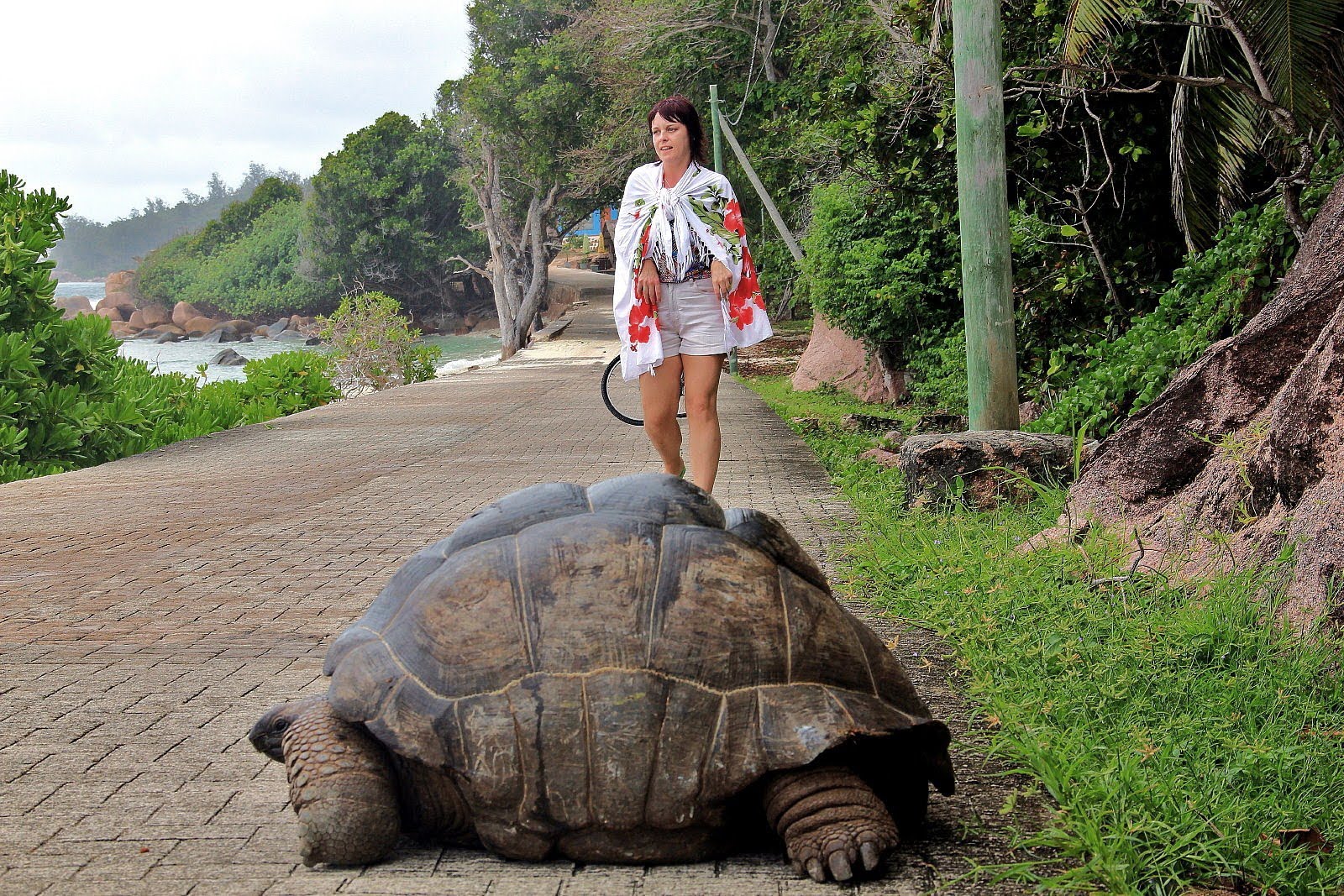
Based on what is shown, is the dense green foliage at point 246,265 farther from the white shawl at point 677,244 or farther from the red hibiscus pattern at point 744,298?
the red hibiscus pattern at point 744,298

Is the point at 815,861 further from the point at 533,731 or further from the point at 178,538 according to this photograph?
the point at 178,538

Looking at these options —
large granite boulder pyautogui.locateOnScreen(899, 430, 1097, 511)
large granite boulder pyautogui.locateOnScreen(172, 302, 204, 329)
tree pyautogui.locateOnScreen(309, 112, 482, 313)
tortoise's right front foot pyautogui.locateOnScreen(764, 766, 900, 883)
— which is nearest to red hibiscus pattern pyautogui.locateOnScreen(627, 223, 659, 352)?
large granite boulder pyautogui.locateOnScreen(899, 430, 1097, 511)

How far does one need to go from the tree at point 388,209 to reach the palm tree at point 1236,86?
5135 cm

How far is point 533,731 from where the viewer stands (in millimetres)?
2777

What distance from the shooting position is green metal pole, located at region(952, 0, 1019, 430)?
23.0 ft

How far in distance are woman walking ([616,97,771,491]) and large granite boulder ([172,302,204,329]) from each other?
82.7 m

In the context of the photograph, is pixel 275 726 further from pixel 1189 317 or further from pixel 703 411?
pixel 1189 317

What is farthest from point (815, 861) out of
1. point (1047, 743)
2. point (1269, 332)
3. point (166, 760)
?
point (1269, 332)

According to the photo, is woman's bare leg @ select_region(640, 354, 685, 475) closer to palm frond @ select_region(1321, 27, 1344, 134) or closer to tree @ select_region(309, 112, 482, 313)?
palm frond @ select_region(1321, 27, 1344, 134)

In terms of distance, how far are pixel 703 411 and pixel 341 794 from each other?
3781 mm

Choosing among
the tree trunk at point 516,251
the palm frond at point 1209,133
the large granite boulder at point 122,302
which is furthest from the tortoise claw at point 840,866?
the large granite boulder at point 122,302

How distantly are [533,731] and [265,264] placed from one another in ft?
266

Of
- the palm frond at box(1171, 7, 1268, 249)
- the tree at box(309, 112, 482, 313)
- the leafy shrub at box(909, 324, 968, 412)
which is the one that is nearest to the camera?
the palm frond at box(1171, 7, 1268, 249)

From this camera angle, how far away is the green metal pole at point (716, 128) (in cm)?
2130
